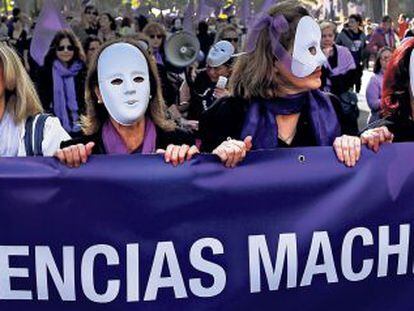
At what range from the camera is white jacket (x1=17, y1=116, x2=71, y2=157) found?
3.40 meters

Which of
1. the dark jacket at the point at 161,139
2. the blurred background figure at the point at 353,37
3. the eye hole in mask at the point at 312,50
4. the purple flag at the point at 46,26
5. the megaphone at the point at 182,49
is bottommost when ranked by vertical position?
the blurred background figure at the point at 353,37

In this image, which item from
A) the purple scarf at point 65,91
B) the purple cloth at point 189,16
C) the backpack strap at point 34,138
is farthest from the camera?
the purple scarf at point 65,91

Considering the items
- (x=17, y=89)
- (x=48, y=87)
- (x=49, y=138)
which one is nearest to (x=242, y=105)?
(x=49, y=138)

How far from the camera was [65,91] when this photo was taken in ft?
28.3

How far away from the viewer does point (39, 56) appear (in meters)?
3.94

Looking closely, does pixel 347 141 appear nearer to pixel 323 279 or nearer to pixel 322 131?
pixel 322 131

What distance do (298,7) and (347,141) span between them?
2.14 feet

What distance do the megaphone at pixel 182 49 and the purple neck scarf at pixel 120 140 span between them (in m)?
5.97

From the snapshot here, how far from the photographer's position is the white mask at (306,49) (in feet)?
11.5

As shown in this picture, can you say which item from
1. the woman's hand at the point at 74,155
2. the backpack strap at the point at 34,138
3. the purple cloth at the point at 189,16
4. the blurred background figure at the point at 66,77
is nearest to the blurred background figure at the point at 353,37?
the purple cloth at the point at 189,16

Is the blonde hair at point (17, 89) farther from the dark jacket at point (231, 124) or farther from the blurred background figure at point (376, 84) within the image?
the blurred background figure at point (376, 84)

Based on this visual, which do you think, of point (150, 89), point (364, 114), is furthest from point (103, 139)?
point (364, 114)

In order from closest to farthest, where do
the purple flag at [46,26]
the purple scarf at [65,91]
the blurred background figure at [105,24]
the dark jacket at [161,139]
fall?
1. the dark jacket at [161,139]
2. the purple flag at [46,26]
3. the purple scarf at [65,91]
4. the blurred background figure at [105,24]

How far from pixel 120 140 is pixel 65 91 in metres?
5.19
